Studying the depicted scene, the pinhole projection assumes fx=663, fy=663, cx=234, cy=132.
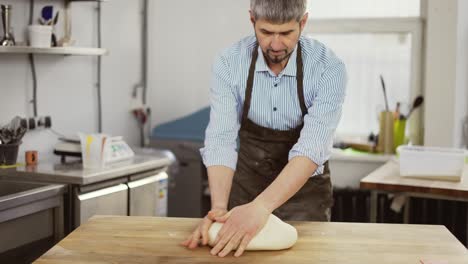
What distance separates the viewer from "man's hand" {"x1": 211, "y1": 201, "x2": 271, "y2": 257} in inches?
74.5

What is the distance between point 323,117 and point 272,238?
530mm

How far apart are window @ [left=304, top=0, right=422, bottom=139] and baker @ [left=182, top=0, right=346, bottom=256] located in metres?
1.98

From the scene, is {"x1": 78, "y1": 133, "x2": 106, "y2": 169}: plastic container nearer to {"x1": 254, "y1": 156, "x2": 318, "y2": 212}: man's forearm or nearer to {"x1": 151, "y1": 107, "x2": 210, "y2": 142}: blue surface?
{"x1": 151, "y1": 107, "x2": 210, "y2": 142}: blue surface

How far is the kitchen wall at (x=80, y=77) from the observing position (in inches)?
140

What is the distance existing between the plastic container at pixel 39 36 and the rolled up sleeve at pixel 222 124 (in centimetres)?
142

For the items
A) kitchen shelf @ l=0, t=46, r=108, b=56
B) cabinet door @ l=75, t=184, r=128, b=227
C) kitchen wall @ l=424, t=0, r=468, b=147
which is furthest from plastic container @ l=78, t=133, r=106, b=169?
kitchen wall @ l=424, t=0, r=468, b=147

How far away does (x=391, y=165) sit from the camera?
12.7ft

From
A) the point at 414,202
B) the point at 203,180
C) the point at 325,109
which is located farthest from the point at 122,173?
the point at 414,202

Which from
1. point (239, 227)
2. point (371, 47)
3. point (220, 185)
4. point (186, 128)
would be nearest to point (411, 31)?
point (371, 47)

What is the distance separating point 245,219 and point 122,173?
5.37ft

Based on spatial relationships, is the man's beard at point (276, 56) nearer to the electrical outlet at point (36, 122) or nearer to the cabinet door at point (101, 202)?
the cabinet door at point (101, 202)

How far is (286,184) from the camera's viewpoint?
2125 millimetres

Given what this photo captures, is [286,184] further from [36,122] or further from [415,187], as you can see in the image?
[36,122]

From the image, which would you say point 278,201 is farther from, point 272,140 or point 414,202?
point 414,202
